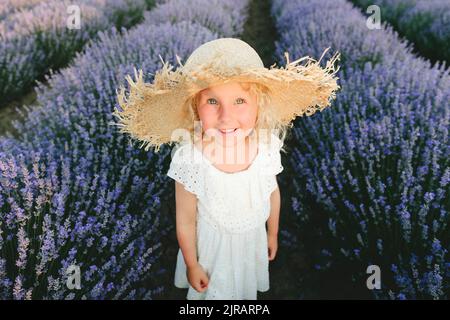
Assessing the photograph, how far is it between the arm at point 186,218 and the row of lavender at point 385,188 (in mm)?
774

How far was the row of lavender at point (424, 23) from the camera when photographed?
4.52m

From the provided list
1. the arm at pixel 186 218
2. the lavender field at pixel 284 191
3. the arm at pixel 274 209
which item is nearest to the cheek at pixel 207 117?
the arm at pixel 186 218

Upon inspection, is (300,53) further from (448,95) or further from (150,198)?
(150,198)

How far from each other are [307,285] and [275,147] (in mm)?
1044

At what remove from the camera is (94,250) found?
1858mm

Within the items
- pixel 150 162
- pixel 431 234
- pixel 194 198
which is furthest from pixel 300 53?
pixel 194 198

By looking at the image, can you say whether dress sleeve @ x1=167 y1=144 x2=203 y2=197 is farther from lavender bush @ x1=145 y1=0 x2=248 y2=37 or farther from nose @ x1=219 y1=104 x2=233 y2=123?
lavender bush @ x1=145 y1=0 x2=248 y2=37

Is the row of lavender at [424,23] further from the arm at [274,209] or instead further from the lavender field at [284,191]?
the arm at [274,209]

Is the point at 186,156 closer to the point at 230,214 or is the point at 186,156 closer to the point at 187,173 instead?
the point at 187,173

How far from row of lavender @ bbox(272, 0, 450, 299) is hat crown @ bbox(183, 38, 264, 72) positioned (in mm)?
983

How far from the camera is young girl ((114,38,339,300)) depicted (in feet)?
4.47

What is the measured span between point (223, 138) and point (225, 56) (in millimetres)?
324
